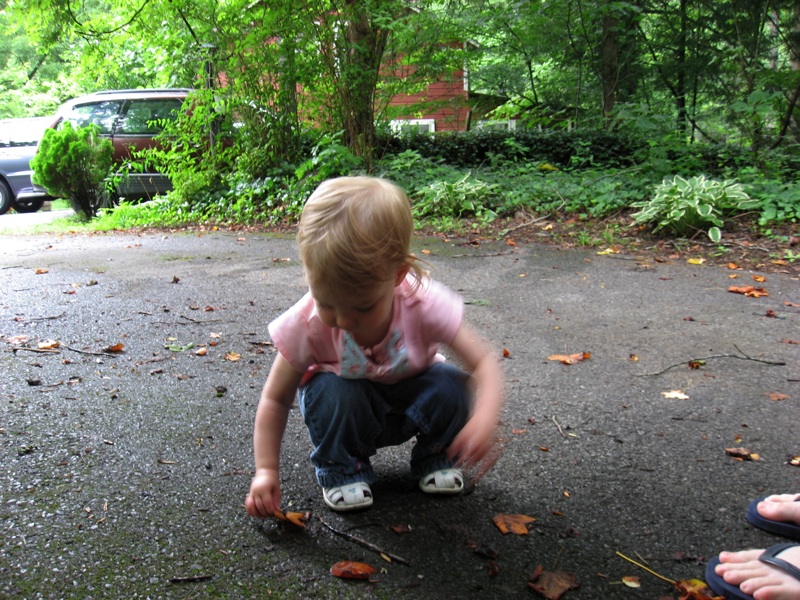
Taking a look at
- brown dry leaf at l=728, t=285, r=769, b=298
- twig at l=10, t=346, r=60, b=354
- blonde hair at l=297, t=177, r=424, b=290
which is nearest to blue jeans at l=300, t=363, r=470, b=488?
blonde hair at l=297, t=177, r=424, b=290

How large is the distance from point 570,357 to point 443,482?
1486 mm

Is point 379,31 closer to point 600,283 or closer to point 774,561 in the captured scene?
point 600,283

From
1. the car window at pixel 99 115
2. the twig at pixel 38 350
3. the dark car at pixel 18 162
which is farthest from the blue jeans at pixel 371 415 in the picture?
the dark car at pixel 18 162

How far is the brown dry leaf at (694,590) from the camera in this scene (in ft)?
4.58

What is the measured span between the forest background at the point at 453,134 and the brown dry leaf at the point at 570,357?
9.35 ft

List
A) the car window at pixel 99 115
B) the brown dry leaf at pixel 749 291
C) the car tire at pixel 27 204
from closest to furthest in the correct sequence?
the brown dry leaf at pixel 749 291
the car window at pixel 99 115
the car tire at pixel 27 204

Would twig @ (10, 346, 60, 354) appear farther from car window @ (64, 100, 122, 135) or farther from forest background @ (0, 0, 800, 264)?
car window @ (64, 100, 122, 135)

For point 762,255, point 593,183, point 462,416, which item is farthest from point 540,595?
point 593,183

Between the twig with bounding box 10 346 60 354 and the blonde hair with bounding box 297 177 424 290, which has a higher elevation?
the blonde hair with bounding box 297 177 424 290

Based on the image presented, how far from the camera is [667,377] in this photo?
281 cm

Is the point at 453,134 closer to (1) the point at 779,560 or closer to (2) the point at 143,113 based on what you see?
(2) the point at 143,113

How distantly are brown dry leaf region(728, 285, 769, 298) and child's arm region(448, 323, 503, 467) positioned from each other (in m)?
3.22

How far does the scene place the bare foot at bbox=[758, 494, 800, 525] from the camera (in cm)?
162

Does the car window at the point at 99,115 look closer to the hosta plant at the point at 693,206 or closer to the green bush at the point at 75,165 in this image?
the green bush at the point at 75,165
